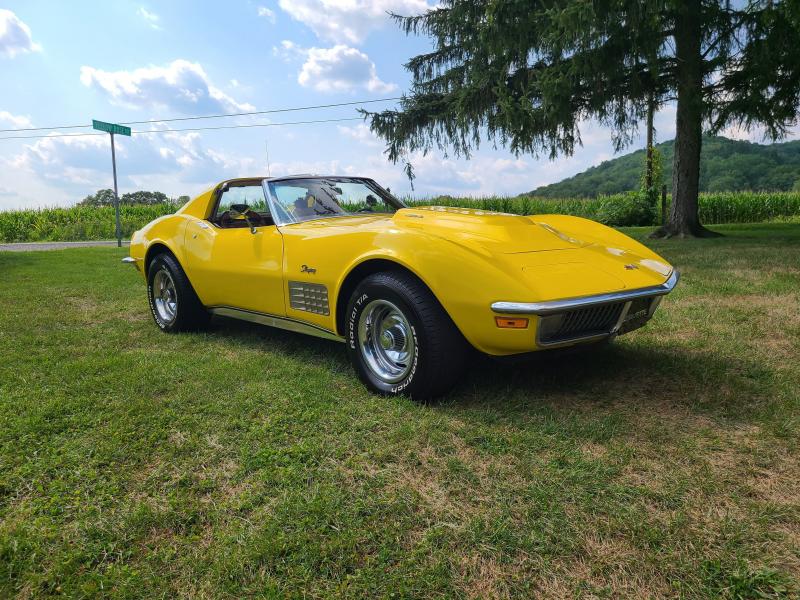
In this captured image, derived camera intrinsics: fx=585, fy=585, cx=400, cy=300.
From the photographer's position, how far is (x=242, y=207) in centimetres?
489

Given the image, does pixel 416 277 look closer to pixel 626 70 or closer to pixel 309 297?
pixel 309 297

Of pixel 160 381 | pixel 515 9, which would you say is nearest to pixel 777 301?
pixel 160 381

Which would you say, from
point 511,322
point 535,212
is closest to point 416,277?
point 511,322

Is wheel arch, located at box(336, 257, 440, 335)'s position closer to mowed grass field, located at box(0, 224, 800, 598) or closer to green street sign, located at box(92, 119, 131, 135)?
mowed grass field, located at box(0, 224, 800, 598)

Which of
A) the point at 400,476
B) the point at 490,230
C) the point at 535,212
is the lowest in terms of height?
the point at 400,476

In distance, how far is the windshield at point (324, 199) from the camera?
14.1ft

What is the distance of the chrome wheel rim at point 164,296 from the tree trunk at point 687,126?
11001 millimetres

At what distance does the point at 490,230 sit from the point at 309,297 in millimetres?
1266

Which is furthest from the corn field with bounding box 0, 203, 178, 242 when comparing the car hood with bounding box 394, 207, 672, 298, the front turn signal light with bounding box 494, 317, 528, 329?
the front turn signal light with bounding box 494, 317, 528, 329

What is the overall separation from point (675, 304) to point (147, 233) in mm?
5205

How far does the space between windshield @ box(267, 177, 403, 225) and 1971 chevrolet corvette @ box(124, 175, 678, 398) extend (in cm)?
1

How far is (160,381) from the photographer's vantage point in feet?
12.5

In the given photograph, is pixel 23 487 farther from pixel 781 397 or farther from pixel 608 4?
pixel 608 4

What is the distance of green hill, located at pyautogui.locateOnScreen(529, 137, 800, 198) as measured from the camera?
33991 mm
